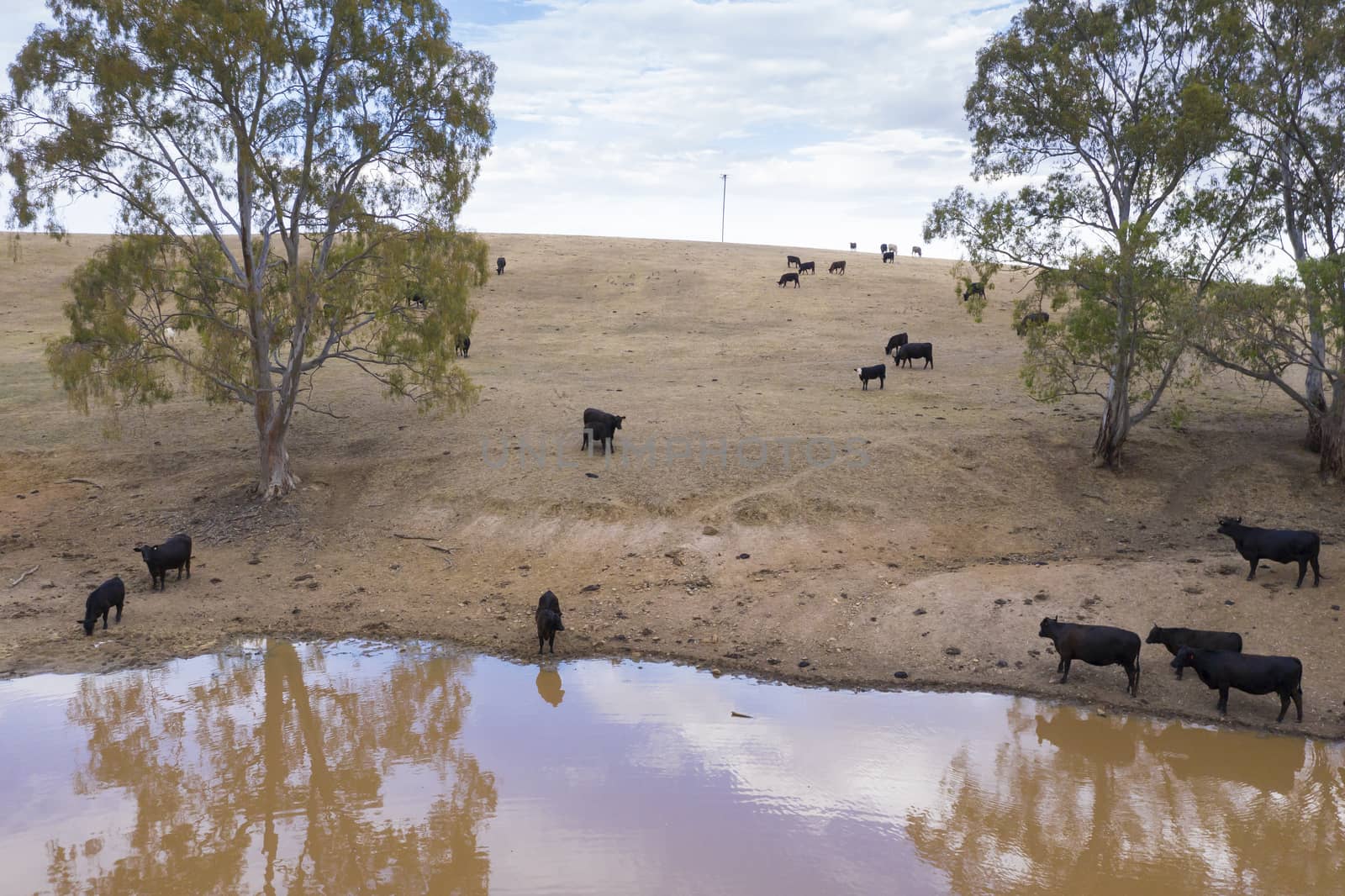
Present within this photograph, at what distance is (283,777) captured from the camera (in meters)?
10.1

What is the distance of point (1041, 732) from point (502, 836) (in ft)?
21.5

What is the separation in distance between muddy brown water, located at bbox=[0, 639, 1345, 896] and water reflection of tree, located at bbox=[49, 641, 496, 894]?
3 cm

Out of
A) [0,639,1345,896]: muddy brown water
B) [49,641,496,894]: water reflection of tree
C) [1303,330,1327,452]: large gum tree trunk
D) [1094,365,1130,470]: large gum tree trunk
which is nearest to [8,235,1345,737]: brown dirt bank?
[1303,330,1327,452]: large gum tree trunk

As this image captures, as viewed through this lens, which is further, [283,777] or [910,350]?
[910,350]

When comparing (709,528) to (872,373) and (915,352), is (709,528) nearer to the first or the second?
(872,373)

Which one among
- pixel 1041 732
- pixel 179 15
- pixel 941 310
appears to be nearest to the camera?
pixel 1041 732

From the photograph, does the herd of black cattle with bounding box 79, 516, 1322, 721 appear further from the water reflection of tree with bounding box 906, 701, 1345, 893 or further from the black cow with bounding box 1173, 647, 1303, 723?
the water reflection of tree with bounding box 906, 701, 1345, 893

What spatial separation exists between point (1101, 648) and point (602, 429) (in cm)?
1222

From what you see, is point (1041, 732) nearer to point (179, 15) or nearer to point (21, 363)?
point (179, 15)

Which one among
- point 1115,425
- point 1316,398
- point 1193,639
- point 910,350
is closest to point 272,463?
point 1193,639

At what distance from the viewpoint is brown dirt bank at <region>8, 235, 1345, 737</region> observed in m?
13.8

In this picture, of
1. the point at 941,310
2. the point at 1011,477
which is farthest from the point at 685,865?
the point at 941,310

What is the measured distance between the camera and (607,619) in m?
14.9

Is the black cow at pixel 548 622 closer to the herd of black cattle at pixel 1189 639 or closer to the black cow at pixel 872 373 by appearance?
the herd of black cattle at pixel 1189 639
